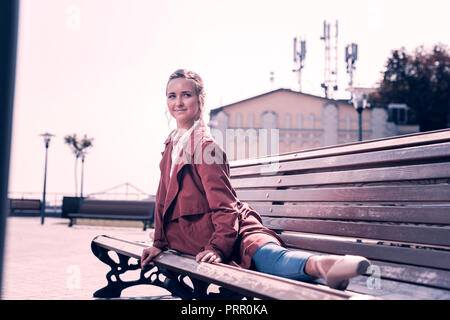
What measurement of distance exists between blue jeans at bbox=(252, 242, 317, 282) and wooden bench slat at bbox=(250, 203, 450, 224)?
56 cm

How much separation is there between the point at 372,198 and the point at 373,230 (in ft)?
0.54

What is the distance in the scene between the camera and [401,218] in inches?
94.7

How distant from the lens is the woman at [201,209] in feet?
7.74

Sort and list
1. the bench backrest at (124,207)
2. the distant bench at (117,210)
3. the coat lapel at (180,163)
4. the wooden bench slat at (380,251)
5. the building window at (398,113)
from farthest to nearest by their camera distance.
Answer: the building window at (398,113) < the bench backrest at (124,207) < the distant bench at (117,210) < the coat lapel at (180,163) < the wooden bench slat at (380,251)

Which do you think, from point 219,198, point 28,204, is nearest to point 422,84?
point 28,204

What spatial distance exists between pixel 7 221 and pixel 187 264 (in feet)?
4.89

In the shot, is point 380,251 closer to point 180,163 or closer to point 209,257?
point 209,257

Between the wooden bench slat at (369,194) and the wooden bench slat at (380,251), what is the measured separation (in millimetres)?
232

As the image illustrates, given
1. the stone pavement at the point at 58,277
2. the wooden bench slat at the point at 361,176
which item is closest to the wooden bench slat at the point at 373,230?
the wooden bench slat at the point at 361,176

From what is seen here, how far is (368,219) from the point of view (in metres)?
2.63

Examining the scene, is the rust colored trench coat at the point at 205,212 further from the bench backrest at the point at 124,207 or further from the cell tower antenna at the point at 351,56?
the cell tower antenna at the point at 351,56

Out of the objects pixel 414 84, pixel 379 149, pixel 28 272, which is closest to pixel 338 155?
pixel 379 149

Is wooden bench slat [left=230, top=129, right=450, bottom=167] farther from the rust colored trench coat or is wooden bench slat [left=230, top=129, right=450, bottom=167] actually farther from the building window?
the building window
